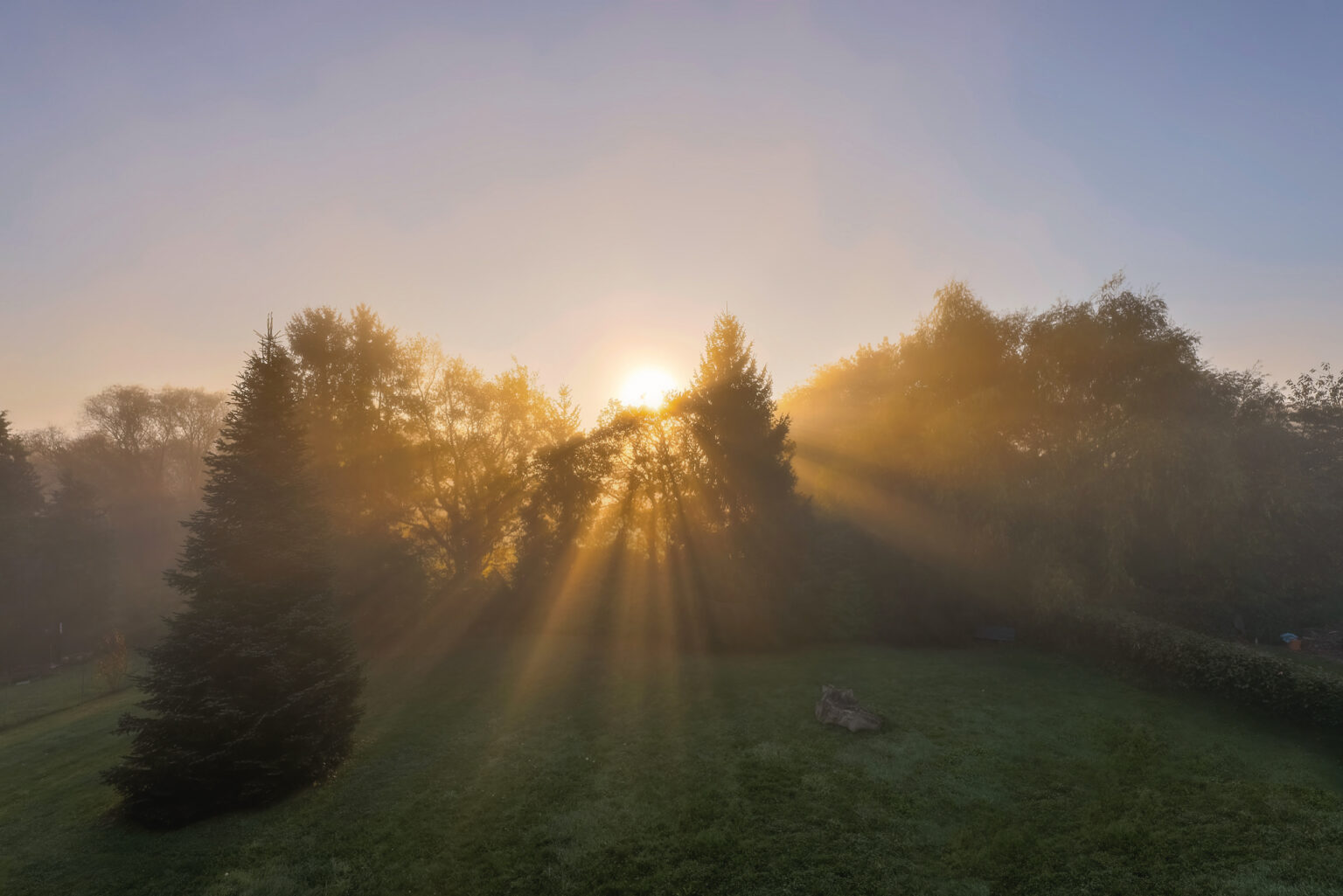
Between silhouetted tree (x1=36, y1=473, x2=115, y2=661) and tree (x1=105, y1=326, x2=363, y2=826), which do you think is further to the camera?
silhouetted tree (x1=36, y1=473, x2=115, y2=661)

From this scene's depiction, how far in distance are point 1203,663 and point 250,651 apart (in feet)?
76.1

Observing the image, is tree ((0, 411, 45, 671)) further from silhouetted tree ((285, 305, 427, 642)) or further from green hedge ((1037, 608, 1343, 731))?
green hedge ((1037, 608, 1343, 731))

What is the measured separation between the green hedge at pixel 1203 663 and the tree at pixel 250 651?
21.7 m

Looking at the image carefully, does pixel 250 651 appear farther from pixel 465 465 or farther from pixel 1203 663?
pixel 1203 663

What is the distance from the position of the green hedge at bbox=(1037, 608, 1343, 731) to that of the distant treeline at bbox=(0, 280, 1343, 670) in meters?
1.27

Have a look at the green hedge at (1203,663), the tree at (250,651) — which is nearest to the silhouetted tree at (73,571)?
the tree at (250,651)

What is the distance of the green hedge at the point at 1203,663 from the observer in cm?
1304

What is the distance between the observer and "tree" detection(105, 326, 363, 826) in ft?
33.8

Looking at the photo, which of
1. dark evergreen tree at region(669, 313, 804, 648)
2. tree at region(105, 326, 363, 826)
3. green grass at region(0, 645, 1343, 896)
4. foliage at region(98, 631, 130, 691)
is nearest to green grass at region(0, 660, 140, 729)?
foliage at region(98, 631, 130, 691)

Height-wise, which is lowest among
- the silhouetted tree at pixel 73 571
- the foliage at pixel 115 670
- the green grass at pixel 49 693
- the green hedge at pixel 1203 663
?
the green hedge at pixel 1203 663

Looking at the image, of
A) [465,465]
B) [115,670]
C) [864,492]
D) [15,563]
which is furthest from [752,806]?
[15,563]

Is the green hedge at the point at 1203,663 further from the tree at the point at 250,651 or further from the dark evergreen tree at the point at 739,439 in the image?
Answer: the tree at the point at 250,651

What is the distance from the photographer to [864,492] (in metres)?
26.1

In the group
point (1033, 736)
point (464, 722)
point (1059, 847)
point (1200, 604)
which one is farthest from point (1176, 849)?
point (1200, 604)
